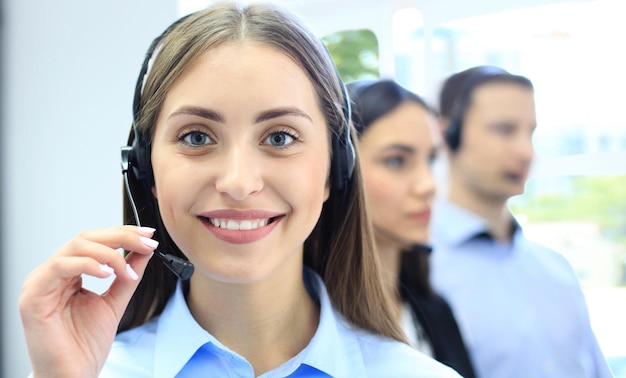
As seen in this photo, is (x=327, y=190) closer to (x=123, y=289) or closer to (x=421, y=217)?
(x=123, y=289)

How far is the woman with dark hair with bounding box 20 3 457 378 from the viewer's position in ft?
3.30

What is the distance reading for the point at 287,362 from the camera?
1.17 meters

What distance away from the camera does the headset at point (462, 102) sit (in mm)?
1719

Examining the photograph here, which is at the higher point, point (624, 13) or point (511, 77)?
point (624, 13)

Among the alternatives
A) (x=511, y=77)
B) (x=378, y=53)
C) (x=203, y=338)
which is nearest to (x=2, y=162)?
(x=378, y=53)

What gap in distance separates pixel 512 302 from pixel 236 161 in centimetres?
100

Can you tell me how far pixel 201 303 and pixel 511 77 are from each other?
102 cm

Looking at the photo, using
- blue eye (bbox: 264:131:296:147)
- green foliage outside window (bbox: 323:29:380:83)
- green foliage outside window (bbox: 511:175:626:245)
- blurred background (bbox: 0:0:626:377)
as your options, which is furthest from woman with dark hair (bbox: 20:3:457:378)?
green foliage outside window (bbox: 323:29:380:83)

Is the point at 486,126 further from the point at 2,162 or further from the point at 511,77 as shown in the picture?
the point at 2,162

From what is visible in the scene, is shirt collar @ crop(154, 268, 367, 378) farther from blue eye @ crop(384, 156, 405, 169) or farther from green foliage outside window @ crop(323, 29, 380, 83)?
green foliage outside window @ crop(323, 29, 380, 83)

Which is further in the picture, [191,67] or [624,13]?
[624,13]

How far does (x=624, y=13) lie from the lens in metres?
1.59

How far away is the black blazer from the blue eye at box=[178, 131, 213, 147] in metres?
0.85

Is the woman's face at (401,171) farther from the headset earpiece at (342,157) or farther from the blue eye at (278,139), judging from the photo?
the blue eye at (278,139)
